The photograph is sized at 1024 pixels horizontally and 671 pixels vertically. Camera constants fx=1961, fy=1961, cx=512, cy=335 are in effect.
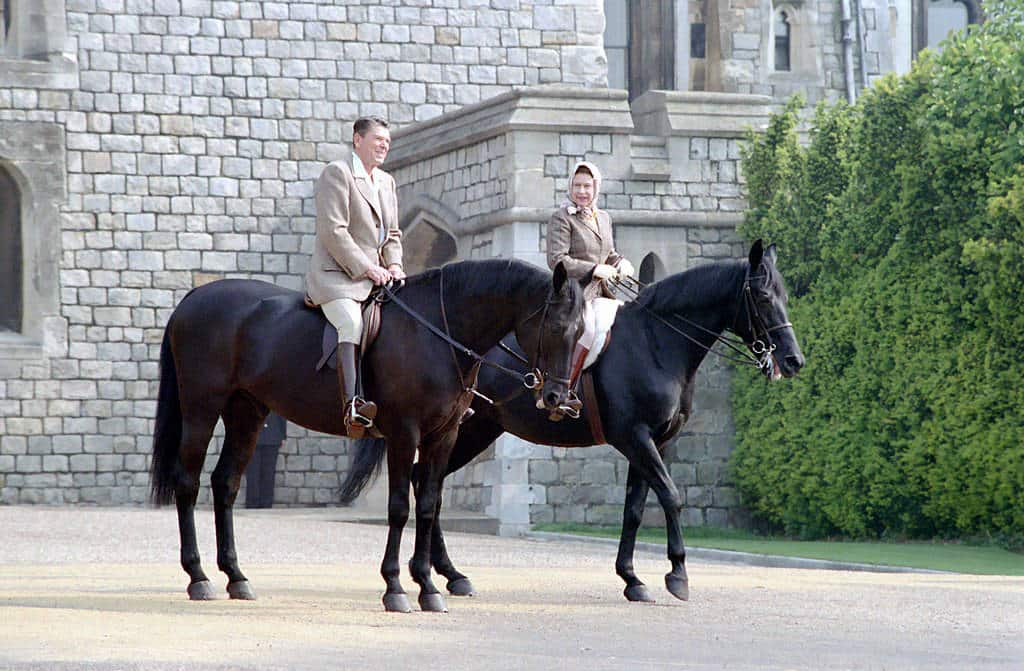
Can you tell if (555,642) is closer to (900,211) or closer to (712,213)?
(900,211)

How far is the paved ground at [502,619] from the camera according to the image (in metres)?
7.82

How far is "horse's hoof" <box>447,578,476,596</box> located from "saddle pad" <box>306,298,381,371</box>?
5.01ft

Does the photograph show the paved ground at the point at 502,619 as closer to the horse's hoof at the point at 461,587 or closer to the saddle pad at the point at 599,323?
the horse's hoof at the point at 461,587

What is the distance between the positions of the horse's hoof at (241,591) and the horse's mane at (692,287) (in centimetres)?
282

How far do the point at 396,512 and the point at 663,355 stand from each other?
6.70 feet

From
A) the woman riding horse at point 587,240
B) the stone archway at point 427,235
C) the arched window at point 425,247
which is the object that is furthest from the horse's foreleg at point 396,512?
the arched window at point 425,247

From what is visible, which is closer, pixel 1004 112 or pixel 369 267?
pixel 369 267

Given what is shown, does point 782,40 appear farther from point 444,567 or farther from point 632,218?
point 444,567

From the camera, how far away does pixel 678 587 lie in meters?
10.5

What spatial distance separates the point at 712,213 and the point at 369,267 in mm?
8520

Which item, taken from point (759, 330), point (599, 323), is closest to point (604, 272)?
point (599, 323)

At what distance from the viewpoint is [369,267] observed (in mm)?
9961

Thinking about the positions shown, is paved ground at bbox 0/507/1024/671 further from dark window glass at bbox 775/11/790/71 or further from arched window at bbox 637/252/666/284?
dark window glass at bbox 775/11/790/71

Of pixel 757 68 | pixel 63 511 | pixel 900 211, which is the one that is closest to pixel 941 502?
pixel 900 211
